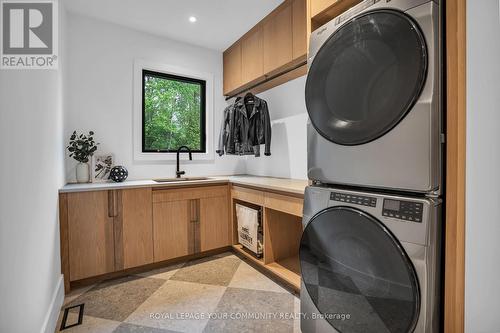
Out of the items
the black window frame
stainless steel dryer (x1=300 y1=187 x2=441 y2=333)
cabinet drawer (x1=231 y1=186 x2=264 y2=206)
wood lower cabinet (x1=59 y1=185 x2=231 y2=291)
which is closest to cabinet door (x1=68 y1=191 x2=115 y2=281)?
wood lower cabinet (x1=59 y1=185 x2=231 y2=291)

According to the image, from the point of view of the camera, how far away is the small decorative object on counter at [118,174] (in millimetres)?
2422

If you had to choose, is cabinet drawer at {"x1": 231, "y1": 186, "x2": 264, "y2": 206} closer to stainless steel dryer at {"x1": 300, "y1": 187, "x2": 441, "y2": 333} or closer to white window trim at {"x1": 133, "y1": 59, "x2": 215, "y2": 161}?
white window trim at {"x1": 133, "y1": 59, "x2": 215, "y2": 161}

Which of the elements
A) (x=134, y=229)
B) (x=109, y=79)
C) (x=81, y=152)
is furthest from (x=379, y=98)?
(x=109, y=79)

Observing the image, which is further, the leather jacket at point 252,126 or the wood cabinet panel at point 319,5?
the leather jacket at point 252,126

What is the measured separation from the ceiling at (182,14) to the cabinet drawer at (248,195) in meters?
1.76

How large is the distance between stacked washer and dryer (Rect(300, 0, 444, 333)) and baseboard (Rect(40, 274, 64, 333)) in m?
1.45

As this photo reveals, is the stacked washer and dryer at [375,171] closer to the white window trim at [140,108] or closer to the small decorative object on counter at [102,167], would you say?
the white window trim at [140,108]

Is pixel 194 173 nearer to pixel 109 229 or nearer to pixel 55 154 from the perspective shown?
pixel 109 229

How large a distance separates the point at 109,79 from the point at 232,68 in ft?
4.65

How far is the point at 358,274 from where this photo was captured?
1041 millimetres

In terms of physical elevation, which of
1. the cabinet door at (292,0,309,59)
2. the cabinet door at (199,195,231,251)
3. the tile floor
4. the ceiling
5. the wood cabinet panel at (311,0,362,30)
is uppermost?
the ceiling

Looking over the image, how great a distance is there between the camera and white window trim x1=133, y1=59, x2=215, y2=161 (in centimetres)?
270

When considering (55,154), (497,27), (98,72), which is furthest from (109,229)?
(497,27)

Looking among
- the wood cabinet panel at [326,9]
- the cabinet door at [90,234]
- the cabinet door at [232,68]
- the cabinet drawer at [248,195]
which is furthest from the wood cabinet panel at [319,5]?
the cabinet door at [90,234]
